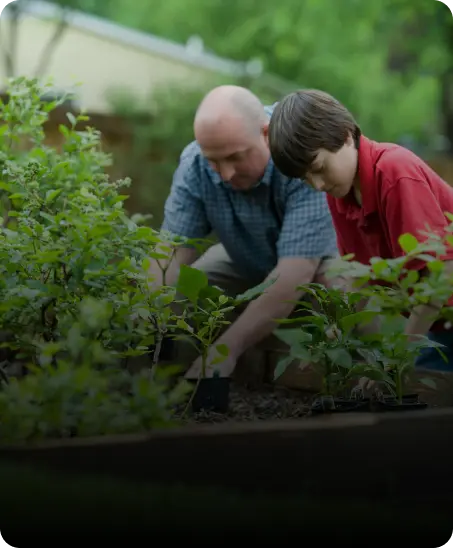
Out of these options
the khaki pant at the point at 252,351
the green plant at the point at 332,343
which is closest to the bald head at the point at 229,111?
the khaki pant at the point at 252,351

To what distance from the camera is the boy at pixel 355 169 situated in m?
2.65

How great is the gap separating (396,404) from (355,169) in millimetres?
946

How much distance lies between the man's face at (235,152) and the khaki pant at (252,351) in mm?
433

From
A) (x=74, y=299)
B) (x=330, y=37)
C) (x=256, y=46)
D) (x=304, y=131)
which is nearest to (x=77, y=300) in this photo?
(x=74, y=299)

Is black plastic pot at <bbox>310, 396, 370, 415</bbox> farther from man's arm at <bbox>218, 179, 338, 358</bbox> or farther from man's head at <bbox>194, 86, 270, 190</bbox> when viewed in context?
man's head at <bbox>194, 86, 270, 190</bbox>

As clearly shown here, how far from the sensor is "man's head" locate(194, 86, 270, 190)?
337 cm

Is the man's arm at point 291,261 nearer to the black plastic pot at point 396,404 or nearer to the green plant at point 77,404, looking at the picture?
the black plastic pot at point 396,404

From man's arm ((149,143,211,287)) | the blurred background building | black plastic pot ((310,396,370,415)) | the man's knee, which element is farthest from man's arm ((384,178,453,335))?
the blurred background building

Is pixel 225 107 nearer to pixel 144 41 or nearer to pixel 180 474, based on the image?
pixel 180 474

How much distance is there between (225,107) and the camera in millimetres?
3422

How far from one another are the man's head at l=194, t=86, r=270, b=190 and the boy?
0.50 metres

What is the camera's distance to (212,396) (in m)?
3.06

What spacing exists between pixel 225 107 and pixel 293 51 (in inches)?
628

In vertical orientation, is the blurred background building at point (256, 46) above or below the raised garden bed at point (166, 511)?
above
